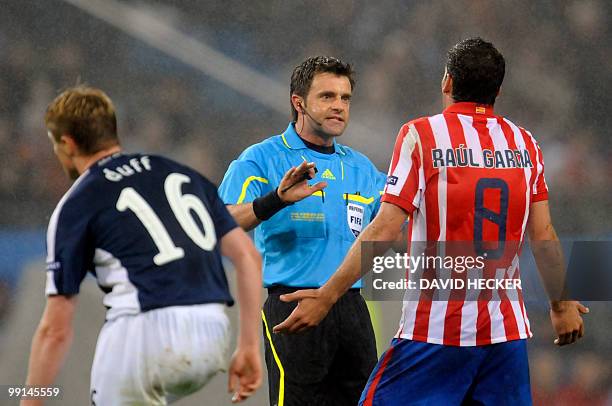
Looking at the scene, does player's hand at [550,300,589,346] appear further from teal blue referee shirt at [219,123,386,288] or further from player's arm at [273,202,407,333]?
teal blue referee shirt at [219,123,386,288]

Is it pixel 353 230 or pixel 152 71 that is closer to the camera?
pixel 353 230

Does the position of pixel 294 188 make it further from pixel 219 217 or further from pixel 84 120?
pixel 84 120

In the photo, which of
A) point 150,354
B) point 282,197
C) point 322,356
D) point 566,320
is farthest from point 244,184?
point 150,354

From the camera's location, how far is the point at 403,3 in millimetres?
6992

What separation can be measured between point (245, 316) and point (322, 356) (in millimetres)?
1359

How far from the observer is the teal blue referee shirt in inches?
180

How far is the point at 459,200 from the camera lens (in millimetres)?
3537

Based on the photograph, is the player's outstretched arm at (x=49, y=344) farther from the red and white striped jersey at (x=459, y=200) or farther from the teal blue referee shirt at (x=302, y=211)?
the teal blue referee shirt at (x=302, y=211)

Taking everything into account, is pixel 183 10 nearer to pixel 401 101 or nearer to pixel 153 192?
pixel 401 101

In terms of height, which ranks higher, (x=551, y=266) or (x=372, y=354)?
(x=551, y=266)

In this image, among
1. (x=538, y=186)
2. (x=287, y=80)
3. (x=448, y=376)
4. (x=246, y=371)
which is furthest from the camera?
(x=287, y=80)

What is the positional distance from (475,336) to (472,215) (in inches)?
17.2

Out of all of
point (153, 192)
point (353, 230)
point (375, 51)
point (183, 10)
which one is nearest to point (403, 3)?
point (375, 51)

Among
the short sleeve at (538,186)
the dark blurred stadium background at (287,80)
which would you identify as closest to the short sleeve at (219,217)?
the short sleeve at (538,186)
